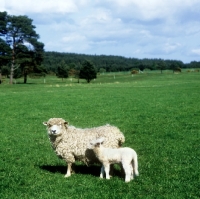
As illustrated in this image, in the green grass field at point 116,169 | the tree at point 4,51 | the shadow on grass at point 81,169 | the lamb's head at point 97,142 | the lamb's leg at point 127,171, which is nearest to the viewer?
the green grass field at point 116,169

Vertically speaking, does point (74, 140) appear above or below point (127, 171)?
above

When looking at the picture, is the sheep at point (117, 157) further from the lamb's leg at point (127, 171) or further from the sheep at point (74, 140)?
the sheep at point (74, 140)

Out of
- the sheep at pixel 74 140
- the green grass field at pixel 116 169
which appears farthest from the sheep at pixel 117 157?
the sheep at pixel 74 140

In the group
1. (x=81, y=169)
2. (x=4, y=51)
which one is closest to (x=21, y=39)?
(x=4, y=51)

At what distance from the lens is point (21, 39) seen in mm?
80125

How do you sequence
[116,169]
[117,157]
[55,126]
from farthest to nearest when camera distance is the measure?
[116,169], [55,126], [117,157]

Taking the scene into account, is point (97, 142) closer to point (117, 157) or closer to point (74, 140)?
point (117, 157)

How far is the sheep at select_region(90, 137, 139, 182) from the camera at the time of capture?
326 inches

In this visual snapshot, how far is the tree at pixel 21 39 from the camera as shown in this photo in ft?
257

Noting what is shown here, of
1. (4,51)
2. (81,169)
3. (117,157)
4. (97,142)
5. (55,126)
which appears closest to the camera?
(117,157)

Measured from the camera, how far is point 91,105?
26422mm

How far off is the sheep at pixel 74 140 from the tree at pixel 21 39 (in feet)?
229

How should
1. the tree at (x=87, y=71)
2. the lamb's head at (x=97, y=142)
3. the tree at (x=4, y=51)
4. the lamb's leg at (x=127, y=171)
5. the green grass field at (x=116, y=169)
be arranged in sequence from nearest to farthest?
the green grass field at (x=116, y=169) → the lamb's leg at (x=127, y=171) → the lamb's head at (x=97, y=142) → the tree at (x=4, y=51) → the tree at (x=87, y=71)

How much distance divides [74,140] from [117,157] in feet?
5.09
